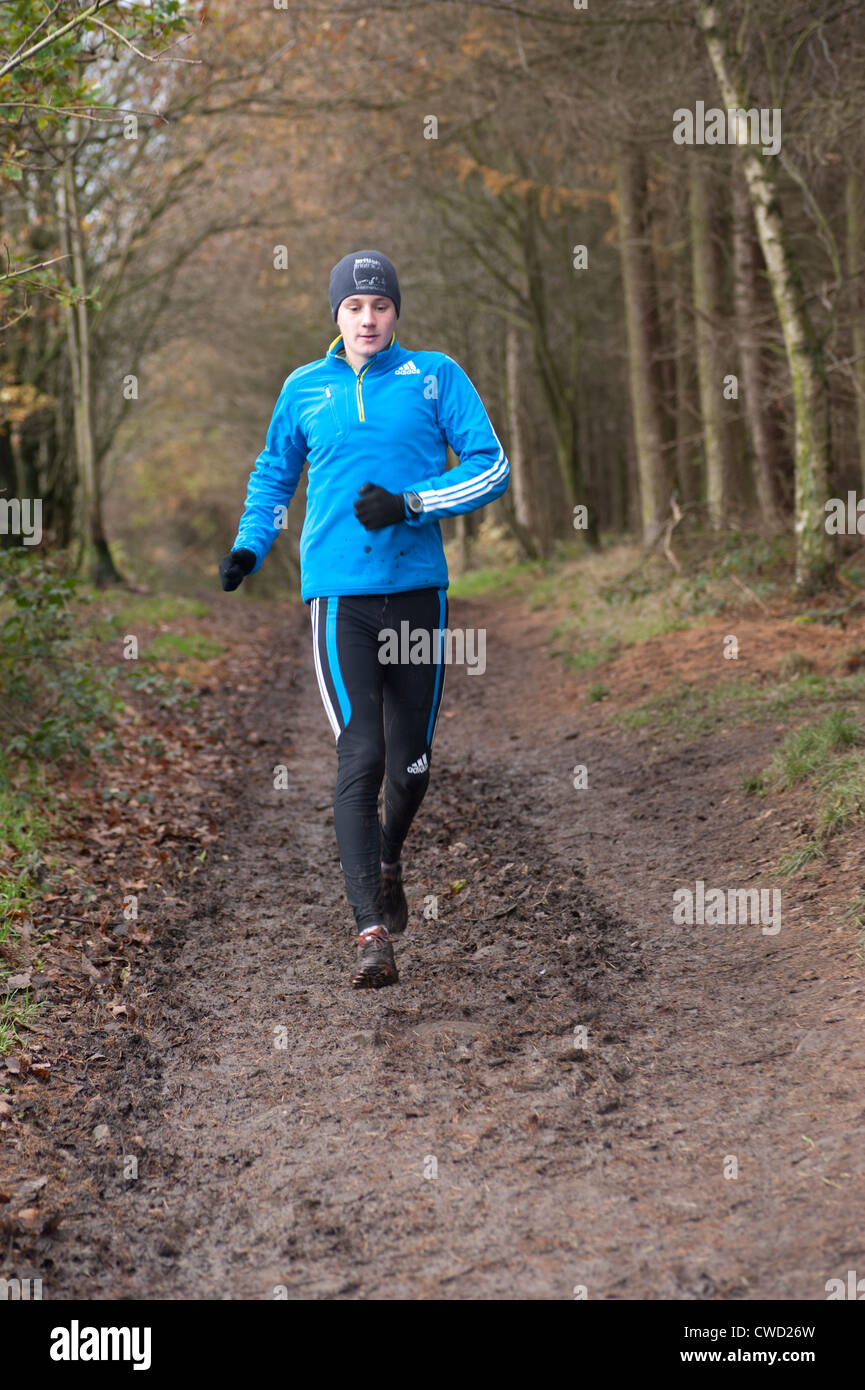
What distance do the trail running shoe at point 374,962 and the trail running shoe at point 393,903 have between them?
491 mm

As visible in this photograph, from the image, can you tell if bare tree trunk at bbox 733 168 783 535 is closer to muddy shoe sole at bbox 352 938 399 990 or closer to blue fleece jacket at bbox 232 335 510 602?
blue fleece jacket at bbox 232 335 510 602

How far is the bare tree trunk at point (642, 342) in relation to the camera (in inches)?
611

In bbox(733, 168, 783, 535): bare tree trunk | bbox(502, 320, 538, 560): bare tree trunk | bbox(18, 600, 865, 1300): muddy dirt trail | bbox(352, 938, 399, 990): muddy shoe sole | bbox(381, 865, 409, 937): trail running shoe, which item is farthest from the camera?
bbox(502, 320, 538, 560): bare tree trunk

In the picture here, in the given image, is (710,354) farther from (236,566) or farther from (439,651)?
(236,566)

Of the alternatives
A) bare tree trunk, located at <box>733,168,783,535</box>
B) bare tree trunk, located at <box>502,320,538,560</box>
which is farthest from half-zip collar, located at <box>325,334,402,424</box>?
bare tree trunk, located at <box>502,320,538,560</box>

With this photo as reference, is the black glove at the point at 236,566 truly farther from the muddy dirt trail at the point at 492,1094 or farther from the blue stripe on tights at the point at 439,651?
the muddy dirt trail at the point at 492,1094

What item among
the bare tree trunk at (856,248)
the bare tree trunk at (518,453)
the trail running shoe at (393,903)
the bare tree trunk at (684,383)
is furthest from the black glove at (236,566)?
the bare tree trunk at (518,453)

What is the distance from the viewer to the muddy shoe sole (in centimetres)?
433

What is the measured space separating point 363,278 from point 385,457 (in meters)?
0.67

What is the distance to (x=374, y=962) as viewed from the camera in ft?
14.2

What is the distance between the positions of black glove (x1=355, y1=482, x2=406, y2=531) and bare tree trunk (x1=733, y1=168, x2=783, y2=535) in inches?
386

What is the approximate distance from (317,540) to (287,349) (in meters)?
25.6

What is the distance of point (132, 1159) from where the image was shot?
135 inches

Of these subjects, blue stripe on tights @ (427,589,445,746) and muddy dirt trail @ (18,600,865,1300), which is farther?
blue stripe on tights @ (427,589,445,746)
